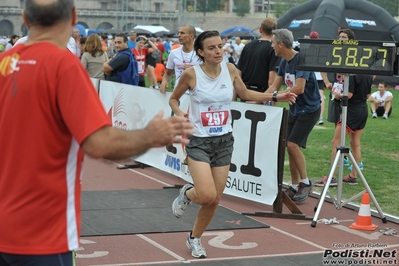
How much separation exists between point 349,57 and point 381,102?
13820 millimetres

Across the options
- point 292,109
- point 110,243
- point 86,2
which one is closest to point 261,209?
point 292,109

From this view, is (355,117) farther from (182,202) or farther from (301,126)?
(182,202)

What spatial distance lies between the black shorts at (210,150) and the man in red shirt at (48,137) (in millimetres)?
3530

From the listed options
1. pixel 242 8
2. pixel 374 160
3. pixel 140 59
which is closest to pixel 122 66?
pixel 374 160

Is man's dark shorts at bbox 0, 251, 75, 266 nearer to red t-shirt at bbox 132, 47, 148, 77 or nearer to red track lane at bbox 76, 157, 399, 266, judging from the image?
red track lane at bbox 76, 157, 399, 266

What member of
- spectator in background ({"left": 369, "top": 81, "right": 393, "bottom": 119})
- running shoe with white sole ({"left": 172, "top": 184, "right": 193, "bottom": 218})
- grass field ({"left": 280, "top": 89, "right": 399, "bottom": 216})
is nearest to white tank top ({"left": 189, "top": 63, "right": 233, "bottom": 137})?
running shoe with white sole ({"left": 172, "top": 184, "right": 193, "bottom": 218})

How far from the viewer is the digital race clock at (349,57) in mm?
8266

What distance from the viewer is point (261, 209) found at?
30.9ft

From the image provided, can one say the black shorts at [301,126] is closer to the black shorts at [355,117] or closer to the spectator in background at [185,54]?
the black shorts at [355,117]

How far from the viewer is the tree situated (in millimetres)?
125463

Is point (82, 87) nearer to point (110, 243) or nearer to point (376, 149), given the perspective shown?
point (110, 243)

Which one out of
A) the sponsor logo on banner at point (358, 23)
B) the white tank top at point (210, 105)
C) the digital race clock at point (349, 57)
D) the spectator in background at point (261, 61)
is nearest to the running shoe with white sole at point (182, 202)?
the white tank top at point (210, 105)

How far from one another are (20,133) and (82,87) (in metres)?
0.37

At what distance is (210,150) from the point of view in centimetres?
694
